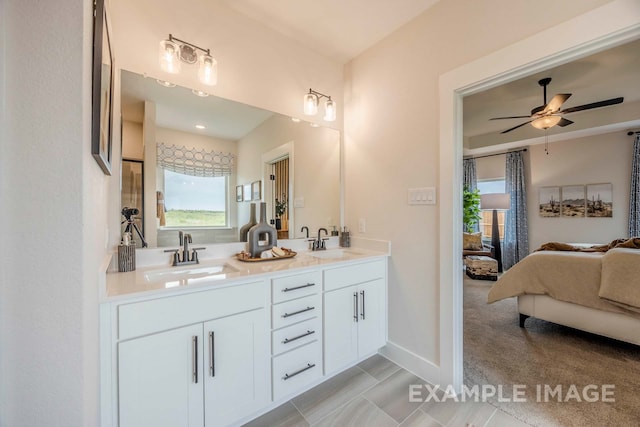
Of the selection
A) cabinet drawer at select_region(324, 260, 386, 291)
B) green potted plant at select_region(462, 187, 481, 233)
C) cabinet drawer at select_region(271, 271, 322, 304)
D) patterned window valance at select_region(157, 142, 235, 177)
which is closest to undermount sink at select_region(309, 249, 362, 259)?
cabinet drawer at select_region(324, 260, 386, 291)

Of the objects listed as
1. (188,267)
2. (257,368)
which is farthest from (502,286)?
(188,267)

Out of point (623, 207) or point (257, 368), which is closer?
point (257, 368)

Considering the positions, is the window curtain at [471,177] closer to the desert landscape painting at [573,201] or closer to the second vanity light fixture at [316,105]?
the desert landscape painting at [573,201]

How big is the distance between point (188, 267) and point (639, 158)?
637cm

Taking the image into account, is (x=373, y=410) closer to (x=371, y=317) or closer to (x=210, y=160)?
(x=371, y=317)

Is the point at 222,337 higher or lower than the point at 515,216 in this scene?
lower

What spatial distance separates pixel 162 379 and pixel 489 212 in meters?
6.57

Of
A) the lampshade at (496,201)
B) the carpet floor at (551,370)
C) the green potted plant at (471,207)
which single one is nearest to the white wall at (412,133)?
the carpet floor at (551,370)

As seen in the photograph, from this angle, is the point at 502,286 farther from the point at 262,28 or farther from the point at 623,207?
the point at 623,207

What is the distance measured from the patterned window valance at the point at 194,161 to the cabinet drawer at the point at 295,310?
1.05 metres

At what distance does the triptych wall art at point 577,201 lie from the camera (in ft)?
14.0

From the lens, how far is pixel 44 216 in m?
0.68

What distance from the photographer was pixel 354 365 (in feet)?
6.40

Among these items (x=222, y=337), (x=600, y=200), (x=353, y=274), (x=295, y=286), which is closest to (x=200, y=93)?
(x=295, y=286)
